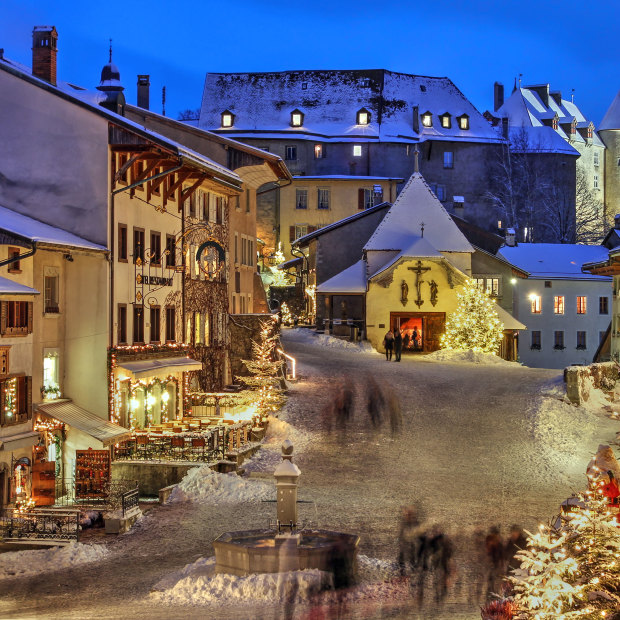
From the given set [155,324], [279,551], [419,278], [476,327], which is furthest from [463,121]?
[279,551]

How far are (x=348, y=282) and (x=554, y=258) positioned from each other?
2115 centimetres

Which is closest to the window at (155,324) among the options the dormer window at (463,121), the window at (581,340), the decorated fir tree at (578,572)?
the decorated fir tree at (578,572)

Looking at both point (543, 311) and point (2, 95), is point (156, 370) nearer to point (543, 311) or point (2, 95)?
point (2, 95)

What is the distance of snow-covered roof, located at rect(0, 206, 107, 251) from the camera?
27016 mm

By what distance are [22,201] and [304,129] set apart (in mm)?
56580

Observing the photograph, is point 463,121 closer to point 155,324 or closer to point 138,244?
point 155,324

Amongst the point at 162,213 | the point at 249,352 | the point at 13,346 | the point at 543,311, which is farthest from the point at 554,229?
the point at 13,346

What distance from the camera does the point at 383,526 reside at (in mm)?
22141

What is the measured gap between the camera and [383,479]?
27.1 meters

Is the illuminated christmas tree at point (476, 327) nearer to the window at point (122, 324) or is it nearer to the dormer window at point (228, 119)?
the window at point (122, 324)

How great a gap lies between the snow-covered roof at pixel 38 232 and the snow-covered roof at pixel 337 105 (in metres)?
54.8

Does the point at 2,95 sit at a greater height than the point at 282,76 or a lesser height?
lesser

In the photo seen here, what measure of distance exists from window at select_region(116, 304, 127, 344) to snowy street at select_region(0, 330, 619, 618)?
5556mm

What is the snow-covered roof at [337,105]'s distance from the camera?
86.6 meters
